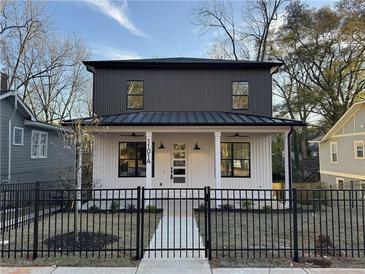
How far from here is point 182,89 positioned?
14195 mm

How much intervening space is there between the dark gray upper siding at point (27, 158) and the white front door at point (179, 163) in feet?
14.5

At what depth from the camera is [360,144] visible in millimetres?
19922

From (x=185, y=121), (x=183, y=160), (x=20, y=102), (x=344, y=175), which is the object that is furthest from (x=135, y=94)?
(x=344, y=175)

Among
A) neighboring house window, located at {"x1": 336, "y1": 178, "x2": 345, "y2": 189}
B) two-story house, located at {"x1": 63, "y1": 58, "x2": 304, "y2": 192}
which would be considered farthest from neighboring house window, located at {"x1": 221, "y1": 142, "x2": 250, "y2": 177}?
neighboring house window, located at {"x1": 336, "y1": 178, "x2": 345, "y2": 189}

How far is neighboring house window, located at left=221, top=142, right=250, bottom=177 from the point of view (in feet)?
43.4

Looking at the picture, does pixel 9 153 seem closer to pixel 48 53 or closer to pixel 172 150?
pixel 172 150

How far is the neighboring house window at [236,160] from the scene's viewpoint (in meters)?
13.2

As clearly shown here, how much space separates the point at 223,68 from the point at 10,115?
1034 cm

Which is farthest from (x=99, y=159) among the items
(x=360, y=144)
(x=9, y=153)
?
(x=360, y=144)

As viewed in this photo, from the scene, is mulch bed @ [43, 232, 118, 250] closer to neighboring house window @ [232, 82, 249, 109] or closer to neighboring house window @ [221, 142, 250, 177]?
neighboring house window @ [221, 142, 250, 177]

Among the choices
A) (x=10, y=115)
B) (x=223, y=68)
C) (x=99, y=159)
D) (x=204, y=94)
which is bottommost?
(x=99, y=159)

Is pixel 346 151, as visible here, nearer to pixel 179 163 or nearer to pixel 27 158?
pixel 179 163

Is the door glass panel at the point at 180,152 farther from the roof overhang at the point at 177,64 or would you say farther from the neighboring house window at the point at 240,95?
the roof overhang at the point at 177,64

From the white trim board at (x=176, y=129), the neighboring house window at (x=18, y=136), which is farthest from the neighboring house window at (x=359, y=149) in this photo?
the neighboring house window at (x=18, y=136)
